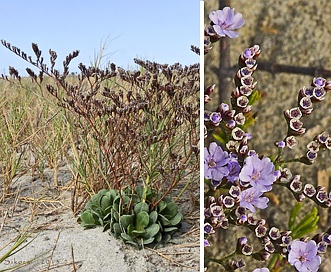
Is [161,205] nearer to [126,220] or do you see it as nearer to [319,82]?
[126,220]

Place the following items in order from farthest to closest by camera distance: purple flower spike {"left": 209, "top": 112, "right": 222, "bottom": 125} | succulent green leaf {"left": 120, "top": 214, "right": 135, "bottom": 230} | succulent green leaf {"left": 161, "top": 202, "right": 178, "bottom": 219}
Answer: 1. succulent green leaf {"left": 161, "top": 202, "right": 178, "bottom": 219}
2. succulent green leaf {"left": 120, "top": 214, "right": 135, "bottom": 230}
3. purple flower spike {"left": 209, "top": 112, "right": 222, "bottom": 125}

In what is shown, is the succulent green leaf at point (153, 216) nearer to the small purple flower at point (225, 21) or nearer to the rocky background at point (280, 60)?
the rocky background at point (280, 60)

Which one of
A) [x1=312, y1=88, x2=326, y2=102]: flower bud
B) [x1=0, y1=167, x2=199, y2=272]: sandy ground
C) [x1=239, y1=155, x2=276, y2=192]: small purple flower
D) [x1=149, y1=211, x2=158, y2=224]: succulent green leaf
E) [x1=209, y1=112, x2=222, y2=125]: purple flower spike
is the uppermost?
[x1=312, y1=88, x2=326, y2=102]: flower bud

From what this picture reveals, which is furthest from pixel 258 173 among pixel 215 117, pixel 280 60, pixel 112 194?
pixel 112 194

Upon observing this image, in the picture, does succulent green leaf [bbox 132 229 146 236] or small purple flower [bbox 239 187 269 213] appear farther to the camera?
succulent green leaf [bbox 132 229 146 236]

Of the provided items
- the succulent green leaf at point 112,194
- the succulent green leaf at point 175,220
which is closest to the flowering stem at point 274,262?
the succulent green leaf at point 175,220

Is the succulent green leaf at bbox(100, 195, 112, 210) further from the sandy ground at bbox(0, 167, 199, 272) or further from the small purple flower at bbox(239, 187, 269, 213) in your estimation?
the small purple flower at bbox(239, 187, 269, 213)

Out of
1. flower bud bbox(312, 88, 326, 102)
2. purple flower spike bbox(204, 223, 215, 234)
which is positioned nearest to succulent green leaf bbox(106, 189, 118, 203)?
purple flower spike bbox(204, 223, 215, 234)

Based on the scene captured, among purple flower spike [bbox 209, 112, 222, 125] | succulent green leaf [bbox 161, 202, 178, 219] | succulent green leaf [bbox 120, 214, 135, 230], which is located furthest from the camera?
succulent green leaf [bbox 161, 202, 178, 219]

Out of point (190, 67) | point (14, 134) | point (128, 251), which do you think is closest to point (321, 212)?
point (128, 251)
